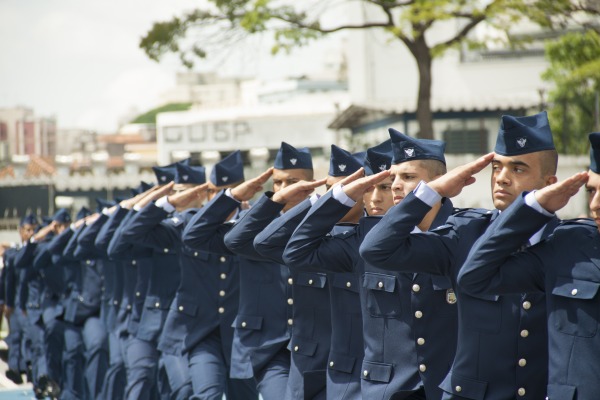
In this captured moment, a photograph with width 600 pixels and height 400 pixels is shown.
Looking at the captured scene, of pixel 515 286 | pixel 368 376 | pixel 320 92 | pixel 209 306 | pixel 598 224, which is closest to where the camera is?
pixel 598 224

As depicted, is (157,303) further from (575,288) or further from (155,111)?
(155,111)

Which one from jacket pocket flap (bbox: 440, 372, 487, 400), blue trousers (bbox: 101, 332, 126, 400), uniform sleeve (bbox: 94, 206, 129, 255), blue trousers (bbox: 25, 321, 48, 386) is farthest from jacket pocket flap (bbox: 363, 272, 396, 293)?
blue trousers (bbox: 25, 321, 48, 386)

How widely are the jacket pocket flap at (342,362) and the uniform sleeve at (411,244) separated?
1129 mm

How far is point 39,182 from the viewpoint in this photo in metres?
41.1

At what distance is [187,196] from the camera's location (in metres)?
9.54

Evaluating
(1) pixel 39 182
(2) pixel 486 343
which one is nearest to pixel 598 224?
(2) pixel 486 343

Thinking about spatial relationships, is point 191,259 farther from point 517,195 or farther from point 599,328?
point 599,328

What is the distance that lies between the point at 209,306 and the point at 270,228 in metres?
2.16

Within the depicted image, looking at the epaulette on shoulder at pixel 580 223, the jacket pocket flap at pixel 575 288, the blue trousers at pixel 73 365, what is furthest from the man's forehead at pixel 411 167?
the blue trousers at pixel 73 365

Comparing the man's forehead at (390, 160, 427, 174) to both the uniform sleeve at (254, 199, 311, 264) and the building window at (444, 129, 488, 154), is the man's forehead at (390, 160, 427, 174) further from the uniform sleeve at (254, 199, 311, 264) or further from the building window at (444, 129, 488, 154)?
the building window at (444, 129, 488, 154)

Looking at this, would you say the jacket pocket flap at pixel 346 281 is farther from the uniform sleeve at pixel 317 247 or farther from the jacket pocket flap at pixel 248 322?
the jacket pocket flap at pixel 248 322

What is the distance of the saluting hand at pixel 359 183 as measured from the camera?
20.6 ft

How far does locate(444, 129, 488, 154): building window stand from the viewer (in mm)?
31903

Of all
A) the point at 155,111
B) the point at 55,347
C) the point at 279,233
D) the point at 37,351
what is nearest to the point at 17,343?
the point at 37,351
